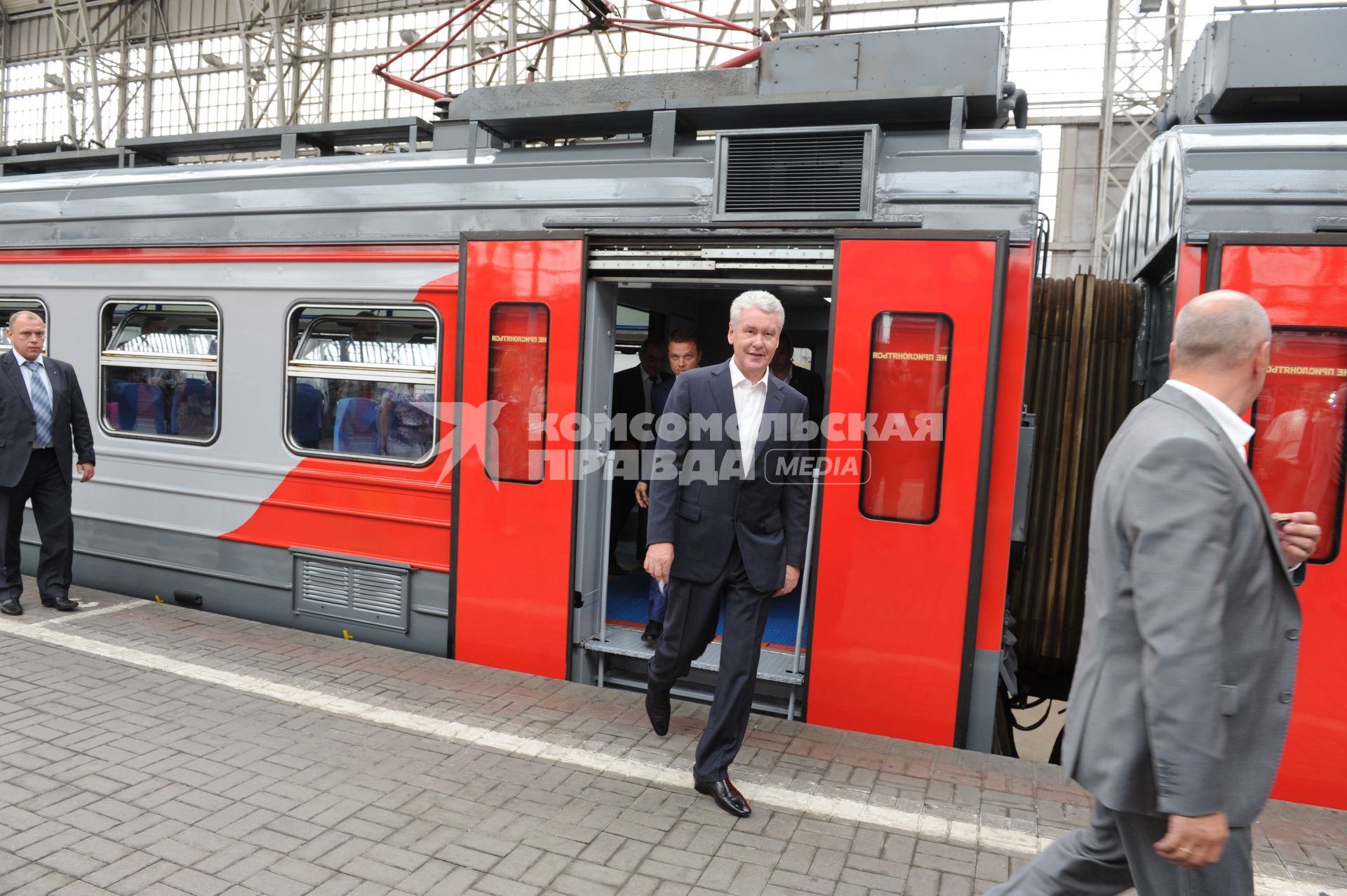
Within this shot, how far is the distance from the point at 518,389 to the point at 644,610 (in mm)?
1839

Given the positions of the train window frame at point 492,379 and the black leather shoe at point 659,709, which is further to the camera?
the train window frame at point 492,379

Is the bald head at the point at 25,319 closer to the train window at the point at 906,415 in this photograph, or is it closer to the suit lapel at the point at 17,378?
the suit lapel at the point at 17,378

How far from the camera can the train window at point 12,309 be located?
651 centimetres

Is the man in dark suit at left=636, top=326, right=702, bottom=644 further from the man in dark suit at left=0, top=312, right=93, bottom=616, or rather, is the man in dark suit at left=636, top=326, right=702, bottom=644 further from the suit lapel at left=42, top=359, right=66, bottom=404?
the suit lapel at left=42, top=359, right=66, bottom=404

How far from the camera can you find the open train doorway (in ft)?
14.3

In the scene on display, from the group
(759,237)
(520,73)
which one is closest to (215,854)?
(759,237)

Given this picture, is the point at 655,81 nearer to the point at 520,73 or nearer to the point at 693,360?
the point at 693,360

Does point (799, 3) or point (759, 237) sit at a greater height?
point (799, 3)

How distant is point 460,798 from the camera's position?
140 inches

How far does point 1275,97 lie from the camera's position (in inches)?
162

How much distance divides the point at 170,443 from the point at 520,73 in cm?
1790

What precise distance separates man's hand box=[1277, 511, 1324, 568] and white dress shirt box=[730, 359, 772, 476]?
6.13 feet

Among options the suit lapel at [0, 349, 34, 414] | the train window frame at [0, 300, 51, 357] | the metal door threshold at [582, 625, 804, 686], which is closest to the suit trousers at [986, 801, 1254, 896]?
the metal door threshold at [582, 625, 804, 686]

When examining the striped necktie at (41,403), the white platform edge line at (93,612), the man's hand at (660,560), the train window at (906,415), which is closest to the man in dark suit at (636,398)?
the train window at (906,415)
